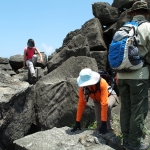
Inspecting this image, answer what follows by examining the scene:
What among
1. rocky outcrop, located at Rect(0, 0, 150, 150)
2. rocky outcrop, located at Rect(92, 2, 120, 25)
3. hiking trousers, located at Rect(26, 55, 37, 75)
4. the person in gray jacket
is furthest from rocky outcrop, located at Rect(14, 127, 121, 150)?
rocky outcrop, located at Rect(92, 2, 120, 25)

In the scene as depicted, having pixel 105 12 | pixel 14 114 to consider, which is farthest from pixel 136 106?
pixel 105 12

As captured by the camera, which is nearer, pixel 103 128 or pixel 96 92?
pixel 103 128

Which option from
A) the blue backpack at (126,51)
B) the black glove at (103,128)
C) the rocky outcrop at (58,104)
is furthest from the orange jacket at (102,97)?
the rocky outcrop at (58,104)

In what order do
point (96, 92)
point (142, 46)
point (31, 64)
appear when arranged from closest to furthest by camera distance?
point (142, 46)
point (96, 92)
point (31, 64)

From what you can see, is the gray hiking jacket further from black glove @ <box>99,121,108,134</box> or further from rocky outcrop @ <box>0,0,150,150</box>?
rocky outcrop @ <box>0,0,150,150</box>

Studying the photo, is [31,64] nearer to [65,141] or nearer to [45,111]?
[45,111]

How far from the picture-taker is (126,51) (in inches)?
171

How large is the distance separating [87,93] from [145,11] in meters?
1.88

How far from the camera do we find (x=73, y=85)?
22.6 feet

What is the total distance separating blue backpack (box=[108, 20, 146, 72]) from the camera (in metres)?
A: 4.35

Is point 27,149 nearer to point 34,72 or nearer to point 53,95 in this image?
point 53,95

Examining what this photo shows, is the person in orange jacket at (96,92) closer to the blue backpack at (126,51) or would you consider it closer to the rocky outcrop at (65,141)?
the rocky outcrop at (65,141)

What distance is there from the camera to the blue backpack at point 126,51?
4348 millimetres

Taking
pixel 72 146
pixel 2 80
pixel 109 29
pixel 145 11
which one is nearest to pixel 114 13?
pixel 109 29
